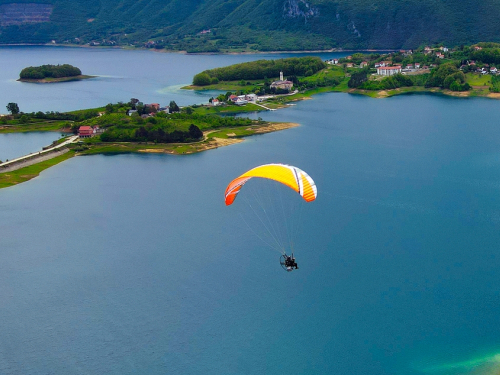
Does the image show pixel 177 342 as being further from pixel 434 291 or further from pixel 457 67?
pixel 457 67

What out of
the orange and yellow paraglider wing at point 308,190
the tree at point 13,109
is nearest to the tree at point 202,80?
the tree at point 13,109

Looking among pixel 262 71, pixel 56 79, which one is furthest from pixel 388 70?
pixel 56 79

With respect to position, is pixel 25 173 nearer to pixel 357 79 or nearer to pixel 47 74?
pixel 357 79

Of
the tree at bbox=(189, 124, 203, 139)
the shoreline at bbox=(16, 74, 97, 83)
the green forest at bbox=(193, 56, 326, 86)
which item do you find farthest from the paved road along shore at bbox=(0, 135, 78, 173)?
the shoreline at bbox=(16, 74, 97, 83)

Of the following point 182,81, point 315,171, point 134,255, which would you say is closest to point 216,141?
point 315,171

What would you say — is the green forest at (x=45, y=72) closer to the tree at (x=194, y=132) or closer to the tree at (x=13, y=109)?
the tree at (x=13, y=109)

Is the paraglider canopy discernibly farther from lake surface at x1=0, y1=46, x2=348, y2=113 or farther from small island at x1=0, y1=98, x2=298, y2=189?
lake surface at x1=0, y1=46, x2=348, y2=113
